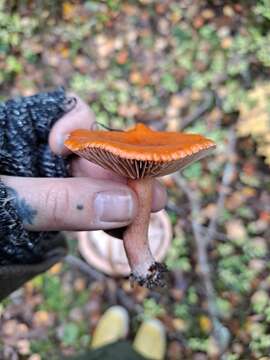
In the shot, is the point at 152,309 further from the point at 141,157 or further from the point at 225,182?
the point at 141,157

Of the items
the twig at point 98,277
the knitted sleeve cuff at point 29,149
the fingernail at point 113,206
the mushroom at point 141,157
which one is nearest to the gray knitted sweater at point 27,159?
the knitted sleeve cuff at point 29,149

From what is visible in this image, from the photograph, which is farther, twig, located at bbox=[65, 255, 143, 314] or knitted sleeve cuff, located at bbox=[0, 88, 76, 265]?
twig, located at bbox=[65, 255, 143, 314]

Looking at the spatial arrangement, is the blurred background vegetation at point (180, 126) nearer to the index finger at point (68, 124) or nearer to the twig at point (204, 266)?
the twig at point (204, 266)

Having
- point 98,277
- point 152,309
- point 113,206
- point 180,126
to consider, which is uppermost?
point 180,126

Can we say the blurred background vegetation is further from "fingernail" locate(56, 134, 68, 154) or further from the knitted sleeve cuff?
"fingernail" locate(56, 134, 68, 154)

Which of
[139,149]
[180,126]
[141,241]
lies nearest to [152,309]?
[180,126]

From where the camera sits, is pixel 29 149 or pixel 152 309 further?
pixel 152 309

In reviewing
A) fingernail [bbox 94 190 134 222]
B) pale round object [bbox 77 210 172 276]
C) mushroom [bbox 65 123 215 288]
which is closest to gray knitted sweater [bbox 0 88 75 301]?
fingernail [bbox 94 190 134 222]

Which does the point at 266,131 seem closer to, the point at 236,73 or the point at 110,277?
the point at 236,73
